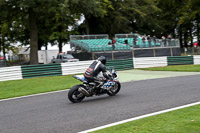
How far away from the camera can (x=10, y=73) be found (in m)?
18.2

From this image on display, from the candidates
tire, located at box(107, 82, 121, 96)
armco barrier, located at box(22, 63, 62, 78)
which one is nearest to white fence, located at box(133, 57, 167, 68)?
armco barrier, located at box(22, 63, 62, 78)

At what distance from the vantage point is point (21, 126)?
20.1ft

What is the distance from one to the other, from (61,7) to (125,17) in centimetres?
2205

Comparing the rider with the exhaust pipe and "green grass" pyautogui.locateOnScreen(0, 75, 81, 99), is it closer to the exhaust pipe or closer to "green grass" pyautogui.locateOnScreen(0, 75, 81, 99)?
the exhaust pipe

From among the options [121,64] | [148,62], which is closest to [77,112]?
[121,64]

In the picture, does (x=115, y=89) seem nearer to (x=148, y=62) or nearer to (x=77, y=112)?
(x=77, y=112)

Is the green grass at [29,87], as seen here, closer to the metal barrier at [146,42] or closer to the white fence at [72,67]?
the white fence at [72,67]

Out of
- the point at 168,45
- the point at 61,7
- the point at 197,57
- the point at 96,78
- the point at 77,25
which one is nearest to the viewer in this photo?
the point at 96,78

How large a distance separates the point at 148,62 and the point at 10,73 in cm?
1170

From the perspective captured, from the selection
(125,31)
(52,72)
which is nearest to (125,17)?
(125,31)

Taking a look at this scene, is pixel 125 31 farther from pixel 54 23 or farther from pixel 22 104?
pixel 22 104

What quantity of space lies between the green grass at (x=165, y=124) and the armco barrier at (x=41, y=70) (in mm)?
13970

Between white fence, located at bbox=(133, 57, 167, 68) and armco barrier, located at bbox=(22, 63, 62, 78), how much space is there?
707cm

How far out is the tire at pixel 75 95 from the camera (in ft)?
28.8
